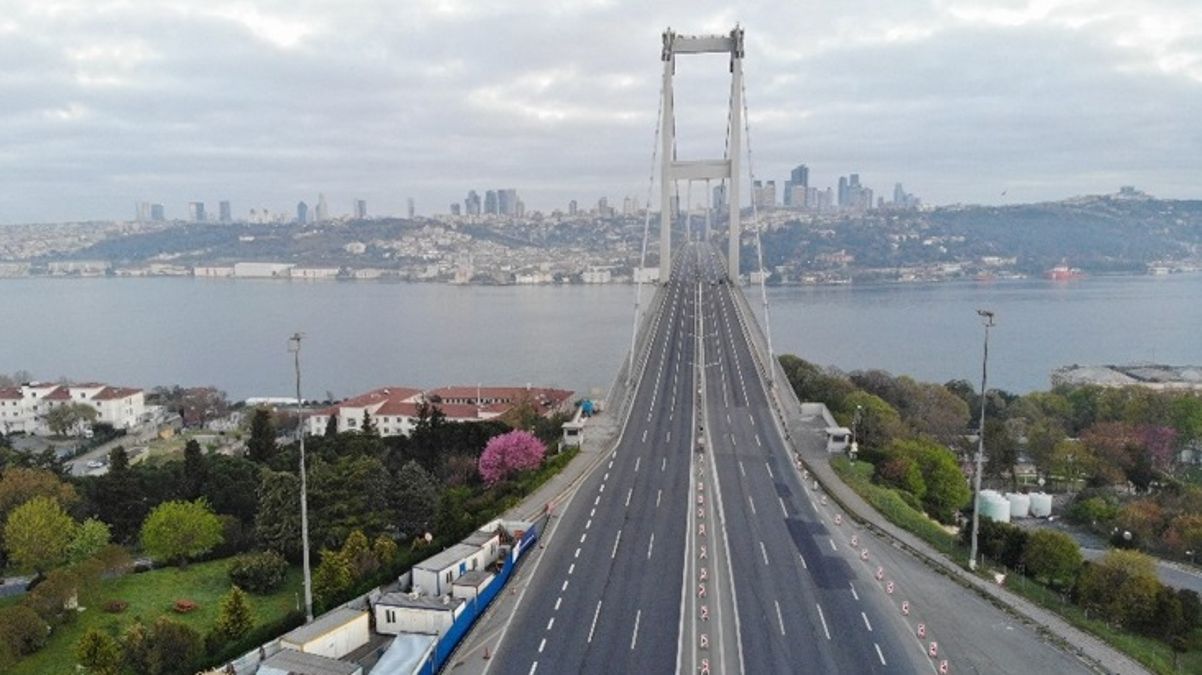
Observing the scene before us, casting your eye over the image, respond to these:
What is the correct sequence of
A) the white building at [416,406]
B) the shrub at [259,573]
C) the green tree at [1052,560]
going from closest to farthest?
the green tree at [1052,560], the shrub at [259,573], the white building at [416,406]

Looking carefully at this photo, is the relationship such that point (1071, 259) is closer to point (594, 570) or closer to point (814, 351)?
point (814, 351)

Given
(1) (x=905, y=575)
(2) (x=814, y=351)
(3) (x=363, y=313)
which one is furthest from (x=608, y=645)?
(3) (x=363, y=313)

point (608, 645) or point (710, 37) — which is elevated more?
point (710, 37)

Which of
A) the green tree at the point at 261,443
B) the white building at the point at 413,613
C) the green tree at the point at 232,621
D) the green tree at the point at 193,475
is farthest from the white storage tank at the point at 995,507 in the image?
the green tree at the point at 193,475

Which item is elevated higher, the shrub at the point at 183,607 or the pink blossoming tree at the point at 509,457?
the pink blossoming tree at the point at 509,457

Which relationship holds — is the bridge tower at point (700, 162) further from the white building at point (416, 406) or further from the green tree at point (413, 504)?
the green tree at point (413, 504)

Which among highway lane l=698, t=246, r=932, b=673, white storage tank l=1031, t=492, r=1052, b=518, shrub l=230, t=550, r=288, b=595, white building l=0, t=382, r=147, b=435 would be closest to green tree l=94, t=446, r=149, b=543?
shrub l=230, t=550, r=288, b=595
